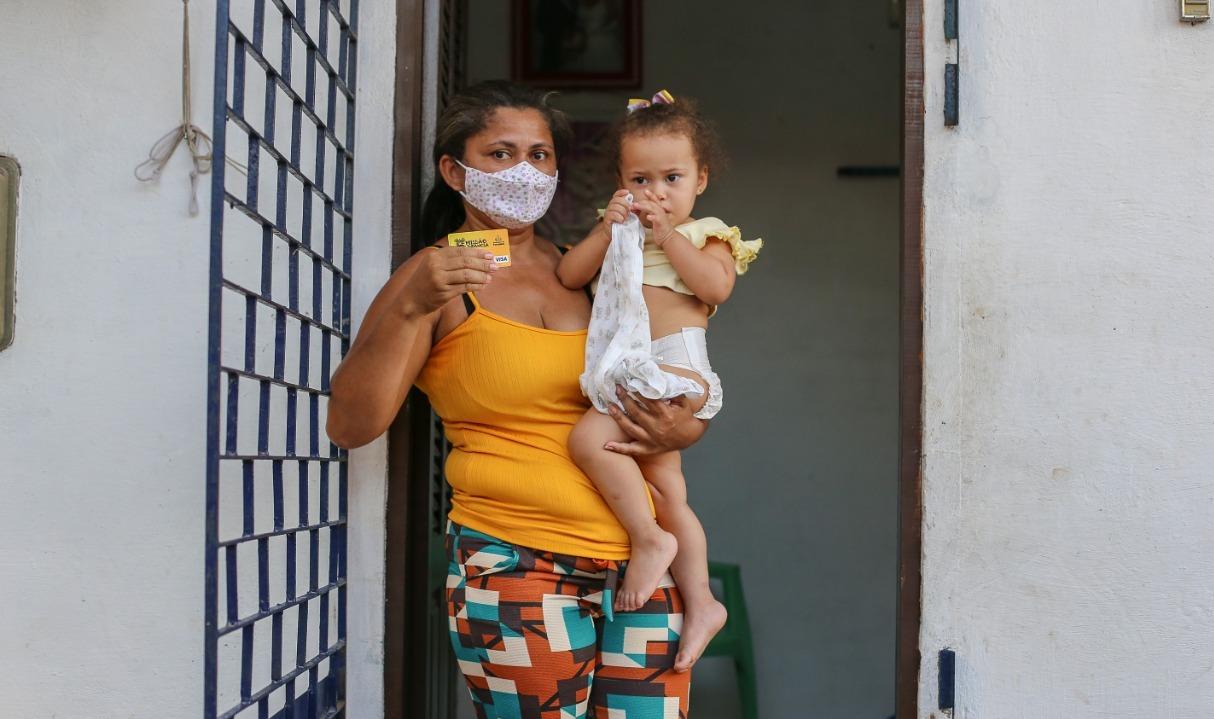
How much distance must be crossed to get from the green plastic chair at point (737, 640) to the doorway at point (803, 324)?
15cm

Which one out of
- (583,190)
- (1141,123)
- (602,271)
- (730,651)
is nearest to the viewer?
(602,271)

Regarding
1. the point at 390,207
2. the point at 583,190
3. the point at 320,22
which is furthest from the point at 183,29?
the point at 583,190

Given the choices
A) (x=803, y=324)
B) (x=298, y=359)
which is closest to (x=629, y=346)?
(x=298, y=359)

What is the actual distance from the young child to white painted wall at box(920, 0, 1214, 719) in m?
0.55

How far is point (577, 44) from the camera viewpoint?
4.59 metres

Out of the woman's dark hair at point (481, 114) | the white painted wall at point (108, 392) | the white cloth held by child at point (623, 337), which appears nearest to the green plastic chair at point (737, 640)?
the white painted wall at point (108, 392)

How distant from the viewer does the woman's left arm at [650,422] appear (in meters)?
2.19

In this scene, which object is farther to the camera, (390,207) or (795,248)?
(795,248)

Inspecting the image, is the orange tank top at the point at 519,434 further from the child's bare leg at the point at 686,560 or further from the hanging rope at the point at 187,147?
the hanging rope at the point at 187,147

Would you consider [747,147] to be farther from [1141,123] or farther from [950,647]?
[950,647]

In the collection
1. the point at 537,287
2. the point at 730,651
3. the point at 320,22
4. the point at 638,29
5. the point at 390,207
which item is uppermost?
the point at 638,29

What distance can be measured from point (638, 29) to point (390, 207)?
2.35 meters

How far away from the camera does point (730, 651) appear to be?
4160 millimetres

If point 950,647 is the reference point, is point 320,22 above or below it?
above
